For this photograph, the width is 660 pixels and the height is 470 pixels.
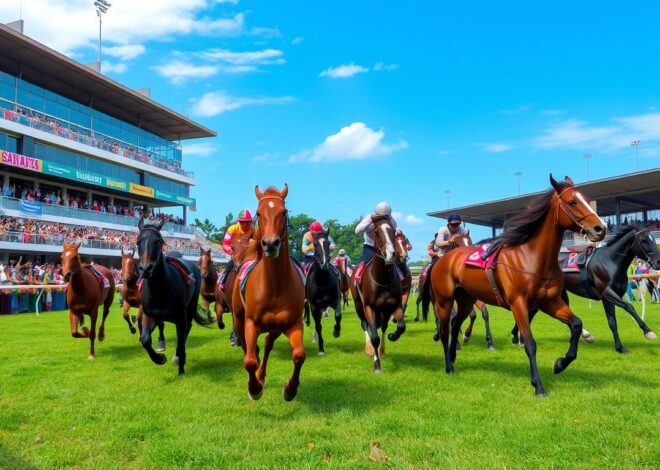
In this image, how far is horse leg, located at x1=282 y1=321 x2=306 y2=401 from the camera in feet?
17.3

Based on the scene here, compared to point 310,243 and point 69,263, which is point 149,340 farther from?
point 310,243

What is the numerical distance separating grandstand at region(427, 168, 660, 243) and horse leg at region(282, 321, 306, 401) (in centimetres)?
3696

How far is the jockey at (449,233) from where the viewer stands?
961 cm

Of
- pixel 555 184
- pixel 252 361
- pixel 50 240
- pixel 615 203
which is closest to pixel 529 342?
pixel 555 184

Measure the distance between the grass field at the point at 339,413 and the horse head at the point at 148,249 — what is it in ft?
5.29

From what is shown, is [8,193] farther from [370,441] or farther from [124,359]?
[370,441]

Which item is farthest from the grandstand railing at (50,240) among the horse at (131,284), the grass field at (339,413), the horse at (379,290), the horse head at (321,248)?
the horse at (379,290)

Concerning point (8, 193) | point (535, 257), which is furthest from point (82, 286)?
point (8, 193)

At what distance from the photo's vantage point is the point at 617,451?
12.8 feet

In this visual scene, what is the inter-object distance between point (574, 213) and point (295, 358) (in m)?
3.81

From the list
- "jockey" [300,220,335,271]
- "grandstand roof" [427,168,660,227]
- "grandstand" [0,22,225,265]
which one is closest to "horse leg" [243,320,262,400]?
"jockey" [300,220,335,271]

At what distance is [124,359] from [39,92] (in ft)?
133

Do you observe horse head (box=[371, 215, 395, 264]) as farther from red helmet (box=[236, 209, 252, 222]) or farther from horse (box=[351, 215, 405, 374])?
red helmet (box=[236, 209, 252, 222])

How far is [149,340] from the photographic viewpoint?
7188 mm
